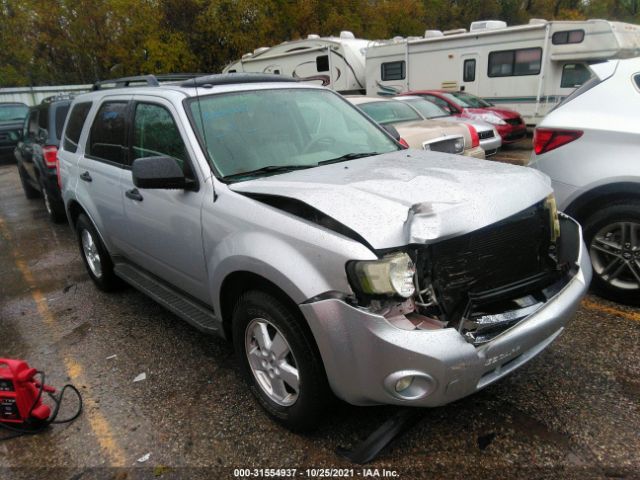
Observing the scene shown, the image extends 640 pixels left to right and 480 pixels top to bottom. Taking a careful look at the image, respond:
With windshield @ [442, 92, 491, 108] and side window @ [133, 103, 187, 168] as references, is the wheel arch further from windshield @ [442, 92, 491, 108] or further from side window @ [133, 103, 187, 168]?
windshield @ [442, 92, 491, 108]

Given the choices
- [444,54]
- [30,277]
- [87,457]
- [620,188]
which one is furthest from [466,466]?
[444,54]

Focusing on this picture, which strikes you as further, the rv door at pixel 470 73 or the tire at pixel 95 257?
the rv door at pixel 470 73

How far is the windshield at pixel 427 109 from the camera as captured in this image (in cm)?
1018

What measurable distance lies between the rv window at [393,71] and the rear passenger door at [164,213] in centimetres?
1346

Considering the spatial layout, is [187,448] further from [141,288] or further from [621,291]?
[621,291]

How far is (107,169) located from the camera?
4090 millimetres

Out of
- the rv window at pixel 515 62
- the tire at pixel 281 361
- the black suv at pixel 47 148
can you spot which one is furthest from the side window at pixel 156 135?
the rv window at pixel 515 62

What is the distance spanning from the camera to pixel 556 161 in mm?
4074

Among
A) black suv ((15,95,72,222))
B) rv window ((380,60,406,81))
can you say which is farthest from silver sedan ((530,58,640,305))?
rv window ((380,60,406,81))

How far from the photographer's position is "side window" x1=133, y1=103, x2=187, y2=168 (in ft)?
10.8

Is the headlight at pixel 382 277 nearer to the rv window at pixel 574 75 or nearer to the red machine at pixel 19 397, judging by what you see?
the red machine at pixel 19 397

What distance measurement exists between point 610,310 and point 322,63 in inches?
584

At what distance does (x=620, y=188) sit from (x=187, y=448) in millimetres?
3447

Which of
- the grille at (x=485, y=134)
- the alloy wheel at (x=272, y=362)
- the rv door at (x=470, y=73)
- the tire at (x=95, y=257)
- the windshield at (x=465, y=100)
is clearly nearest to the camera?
the alloy wheel at (x=272, y=362)
